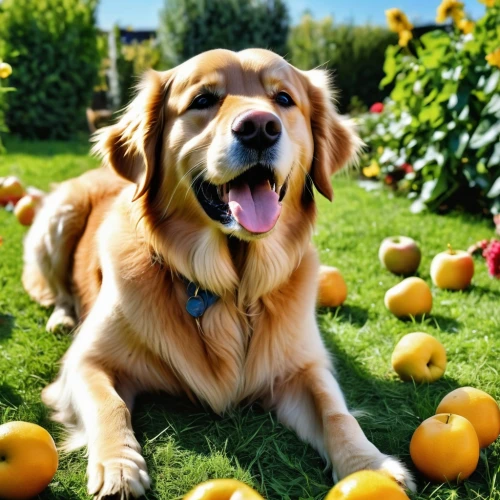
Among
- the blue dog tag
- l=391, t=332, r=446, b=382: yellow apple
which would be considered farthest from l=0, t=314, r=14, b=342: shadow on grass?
l=391, t=332, r=446, b=382: yellow apple

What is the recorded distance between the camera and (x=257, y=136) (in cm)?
234

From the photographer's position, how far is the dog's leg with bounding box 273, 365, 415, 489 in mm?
2043

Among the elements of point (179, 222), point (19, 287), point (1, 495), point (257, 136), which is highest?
point (257, 136)

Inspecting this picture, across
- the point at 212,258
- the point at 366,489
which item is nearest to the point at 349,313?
the point at 212,258

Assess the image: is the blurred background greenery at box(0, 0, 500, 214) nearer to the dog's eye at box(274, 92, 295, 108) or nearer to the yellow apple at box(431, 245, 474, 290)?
the dog's eye at box(274, 92, 295, 108)

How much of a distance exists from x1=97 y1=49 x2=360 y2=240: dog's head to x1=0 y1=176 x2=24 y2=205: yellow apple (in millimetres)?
3512

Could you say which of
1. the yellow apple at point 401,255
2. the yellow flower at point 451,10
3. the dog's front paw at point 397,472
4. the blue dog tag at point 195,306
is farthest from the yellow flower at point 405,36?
the dog's front paw at point 397,472

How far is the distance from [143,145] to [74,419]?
4.03 feet

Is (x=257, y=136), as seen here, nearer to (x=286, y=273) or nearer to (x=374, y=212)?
(x=286, y=273)

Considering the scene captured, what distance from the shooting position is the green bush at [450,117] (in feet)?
17.1

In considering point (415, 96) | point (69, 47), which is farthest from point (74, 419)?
point (69, 47)

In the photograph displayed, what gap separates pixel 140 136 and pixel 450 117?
12.3 ft

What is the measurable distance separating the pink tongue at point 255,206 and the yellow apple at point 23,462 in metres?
1.09

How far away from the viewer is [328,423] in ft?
7.41
